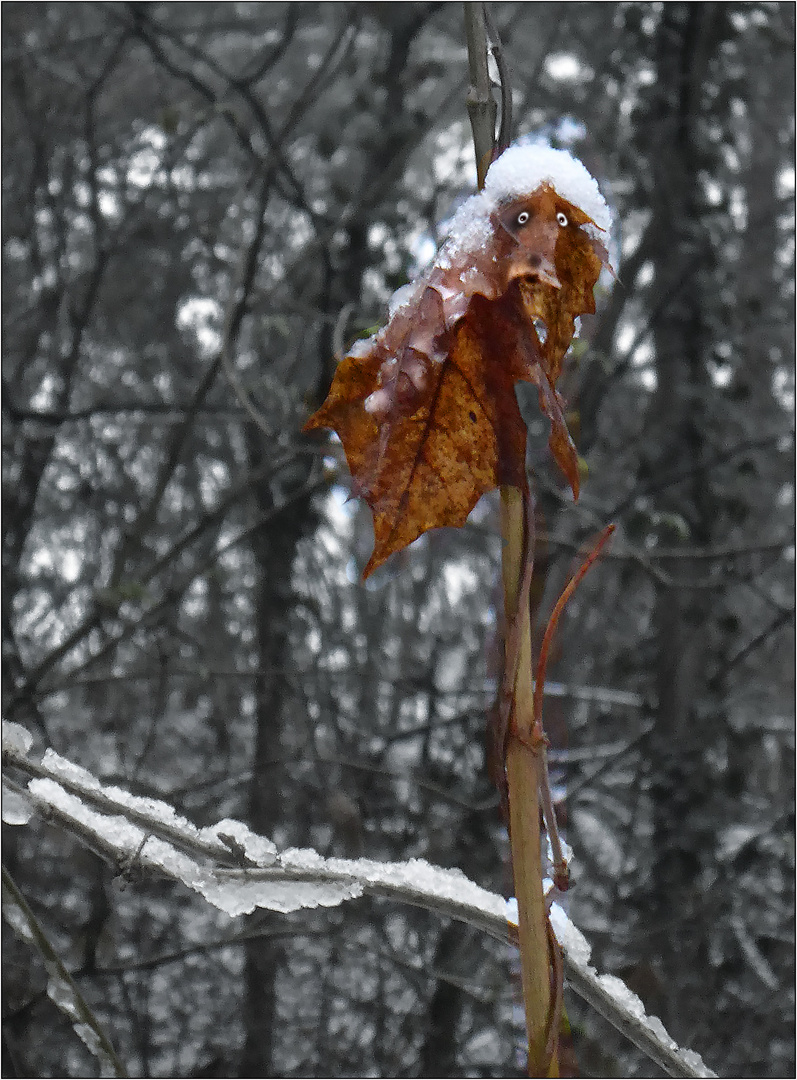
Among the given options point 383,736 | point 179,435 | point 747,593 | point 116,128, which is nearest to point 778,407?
point 747,593

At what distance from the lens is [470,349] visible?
317 mm

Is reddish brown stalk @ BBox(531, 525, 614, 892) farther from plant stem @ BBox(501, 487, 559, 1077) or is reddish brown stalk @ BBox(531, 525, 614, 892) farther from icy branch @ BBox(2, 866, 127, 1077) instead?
icy branch @ BBox(2, 866, 127, 1077)

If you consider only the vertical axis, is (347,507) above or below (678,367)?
below

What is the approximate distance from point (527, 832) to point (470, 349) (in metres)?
0.15

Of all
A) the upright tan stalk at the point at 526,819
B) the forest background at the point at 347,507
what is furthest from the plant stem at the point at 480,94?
the forest background at the point at 347,507

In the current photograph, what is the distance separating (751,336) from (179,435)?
59.7 inches

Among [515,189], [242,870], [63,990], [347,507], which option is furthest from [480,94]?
[347,507]

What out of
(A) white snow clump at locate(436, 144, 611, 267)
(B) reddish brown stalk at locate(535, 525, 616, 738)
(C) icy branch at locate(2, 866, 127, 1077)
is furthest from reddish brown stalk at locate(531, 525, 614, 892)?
(C) icy branch at locate(2, 866, 127, 1077)

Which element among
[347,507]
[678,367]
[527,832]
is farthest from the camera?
[678,367]

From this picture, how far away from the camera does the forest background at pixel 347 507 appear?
2.00 meters

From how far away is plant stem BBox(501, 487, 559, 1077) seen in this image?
0.91 feet

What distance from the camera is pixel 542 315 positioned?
31 cm

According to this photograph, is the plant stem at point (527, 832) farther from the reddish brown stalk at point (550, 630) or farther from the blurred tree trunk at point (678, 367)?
the blurred tree trunk at point (678, 367)

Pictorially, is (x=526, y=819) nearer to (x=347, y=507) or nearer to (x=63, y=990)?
(x=63, y=990)
